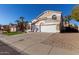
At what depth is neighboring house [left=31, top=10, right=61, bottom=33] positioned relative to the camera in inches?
251

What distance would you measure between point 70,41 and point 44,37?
0.57 m

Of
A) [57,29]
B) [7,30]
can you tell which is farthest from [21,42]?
[57,29]

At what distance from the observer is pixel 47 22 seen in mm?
6516

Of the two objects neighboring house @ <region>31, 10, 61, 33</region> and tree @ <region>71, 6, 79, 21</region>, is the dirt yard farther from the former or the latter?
tree @ <region>71, 6, 79, 21</region>

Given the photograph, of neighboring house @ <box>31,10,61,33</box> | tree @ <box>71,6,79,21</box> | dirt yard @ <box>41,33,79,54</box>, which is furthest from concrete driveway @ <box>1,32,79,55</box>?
tree @ <box>71,6,79,21</box>

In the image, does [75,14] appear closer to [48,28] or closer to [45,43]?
[48,28]

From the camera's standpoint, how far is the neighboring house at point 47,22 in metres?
6.36

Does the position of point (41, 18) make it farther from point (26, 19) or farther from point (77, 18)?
point (77, 18)

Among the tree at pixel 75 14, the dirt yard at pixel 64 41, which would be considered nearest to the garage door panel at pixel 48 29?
the dirt yard at pixel 64 41

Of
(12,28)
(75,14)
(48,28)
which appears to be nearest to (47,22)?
(48,28)

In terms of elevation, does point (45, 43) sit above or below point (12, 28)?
below

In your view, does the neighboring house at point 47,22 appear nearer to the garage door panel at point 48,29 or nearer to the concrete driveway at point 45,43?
the garage door panel at point 48,29

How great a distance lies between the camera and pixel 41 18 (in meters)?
6.41
